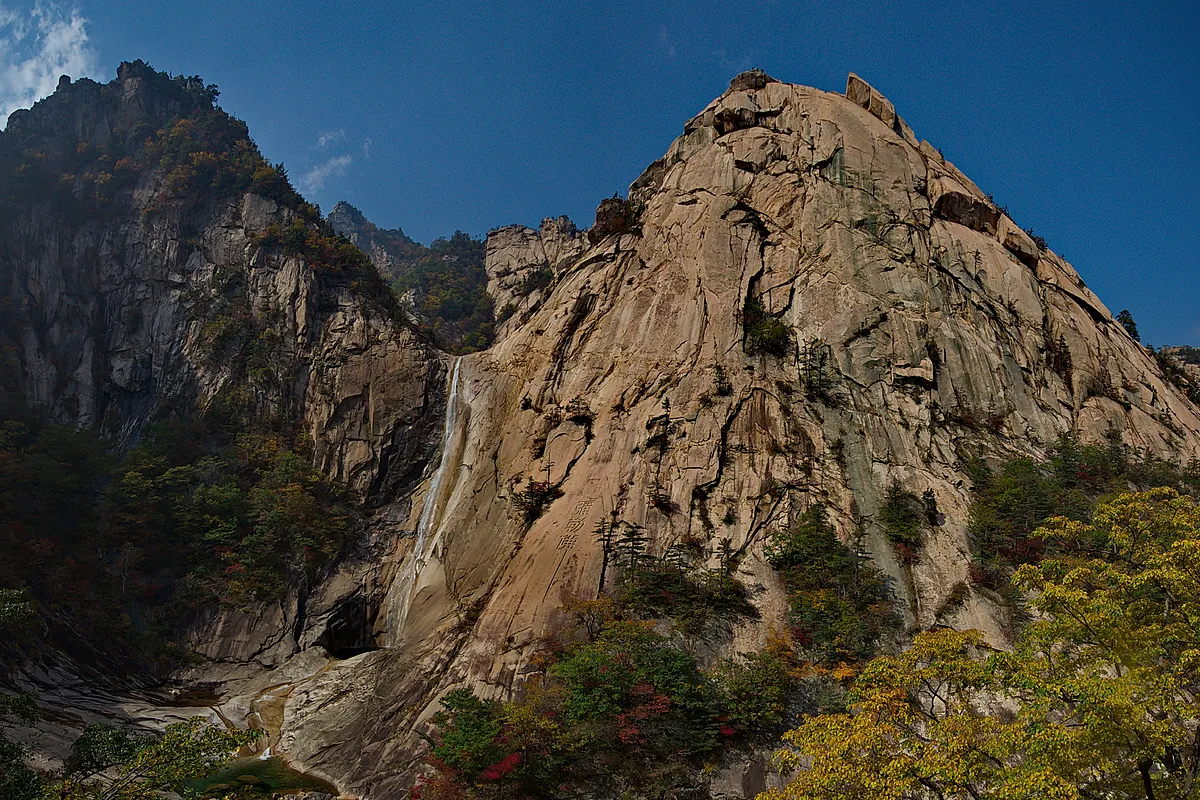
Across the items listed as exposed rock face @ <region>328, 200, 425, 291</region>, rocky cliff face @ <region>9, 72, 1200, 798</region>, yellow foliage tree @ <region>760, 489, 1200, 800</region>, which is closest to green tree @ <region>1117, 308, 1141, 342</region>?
rocky cliff face @ <region>9, 72, 1200, 798</region>

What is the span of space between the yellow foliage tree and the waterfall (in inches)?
868

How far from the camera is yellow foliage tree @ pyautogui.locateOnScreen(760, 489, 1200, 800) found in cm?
940

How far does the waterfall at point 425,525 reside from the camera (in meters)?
30.7

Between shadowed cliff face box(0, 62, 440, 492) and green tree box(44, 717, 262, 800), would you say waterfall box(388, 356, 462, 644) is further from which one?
green tree box(44, 717, 262, 800)

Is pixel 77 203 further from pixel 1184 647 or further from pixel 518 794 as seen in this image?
pixel 1184 647

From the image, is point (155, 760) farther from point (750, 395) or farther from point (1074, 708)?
point (750, 395)

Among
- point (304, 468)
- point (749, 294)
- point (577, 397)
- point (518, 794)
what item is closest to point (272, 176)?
point (304, 468)

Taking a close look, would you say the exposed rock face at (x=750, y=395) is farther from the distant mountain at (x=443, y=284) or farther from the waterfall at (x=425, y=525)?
the distant mountain at (x=443, y=284)

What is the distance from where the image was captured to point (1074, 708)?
1034 centimetres

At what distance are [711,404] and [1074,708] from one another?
20764 mm

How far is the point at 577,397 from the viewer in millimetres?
32406

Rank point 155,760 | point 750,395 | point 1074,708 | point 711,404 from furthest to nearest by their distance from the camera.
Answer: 1. point 750,395
2. point 711,404
3. point 155,760
4. point 1074,708

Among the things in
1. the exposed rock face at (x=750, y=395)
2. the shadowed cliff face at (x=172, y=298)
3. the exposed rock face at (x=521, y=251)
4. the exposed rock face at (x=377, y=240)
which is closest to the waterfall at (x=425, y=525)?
the exposed rock face at (x=750, y=395)

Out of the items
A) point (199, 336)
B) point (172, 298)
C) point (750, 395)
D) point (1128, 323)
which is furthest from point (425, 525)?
point (1128, 323)
